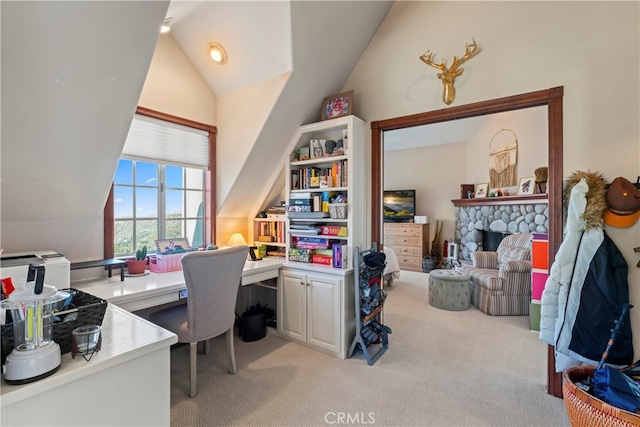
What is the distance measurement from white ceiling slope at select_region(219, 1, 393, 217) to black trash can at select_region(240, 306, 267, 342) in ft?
3.61

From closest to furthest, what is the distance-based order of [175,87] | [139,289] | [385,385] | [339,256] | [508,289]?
[139,289]
[385,385]
[339,256]
[175,87]
[508,289]

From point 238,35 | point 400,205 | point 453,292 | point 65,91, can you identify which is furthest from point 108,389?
point 400,205

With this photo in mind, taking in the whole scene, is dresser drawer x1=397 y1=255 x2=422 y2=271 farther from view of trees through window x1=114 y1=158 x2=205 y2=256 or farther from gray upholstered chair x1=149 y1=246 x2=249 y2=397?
gray upholstered chair x1=149 y1=246 x2=249 y2=397

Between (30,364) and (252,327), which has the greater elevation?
(30,364)

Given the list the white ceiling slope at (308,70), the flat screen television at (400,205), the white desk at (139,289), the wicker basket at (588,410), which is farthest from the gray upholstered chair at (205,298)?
the flat screen television at (400,205)

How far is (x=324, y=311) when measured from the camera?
2.66 metres

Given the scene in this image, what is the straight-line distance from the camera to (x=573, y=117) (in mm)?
1983

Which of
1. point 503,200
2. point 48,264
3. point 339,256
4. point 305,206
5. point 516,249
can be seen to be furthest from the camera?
point 503,200

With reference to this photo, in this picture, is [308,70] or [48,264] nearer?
[48,264]

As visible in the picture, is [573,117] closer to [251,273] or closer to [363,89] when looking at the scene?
[363,89]

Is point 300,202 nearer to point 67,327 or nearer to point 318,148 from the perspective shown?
point 318,148

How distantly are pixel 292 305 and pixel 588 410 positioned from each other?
213 cm

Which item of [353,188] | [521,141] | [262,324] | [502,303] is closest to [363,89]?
[353,188]

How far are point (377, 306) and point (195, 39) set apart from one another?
2903 mm
